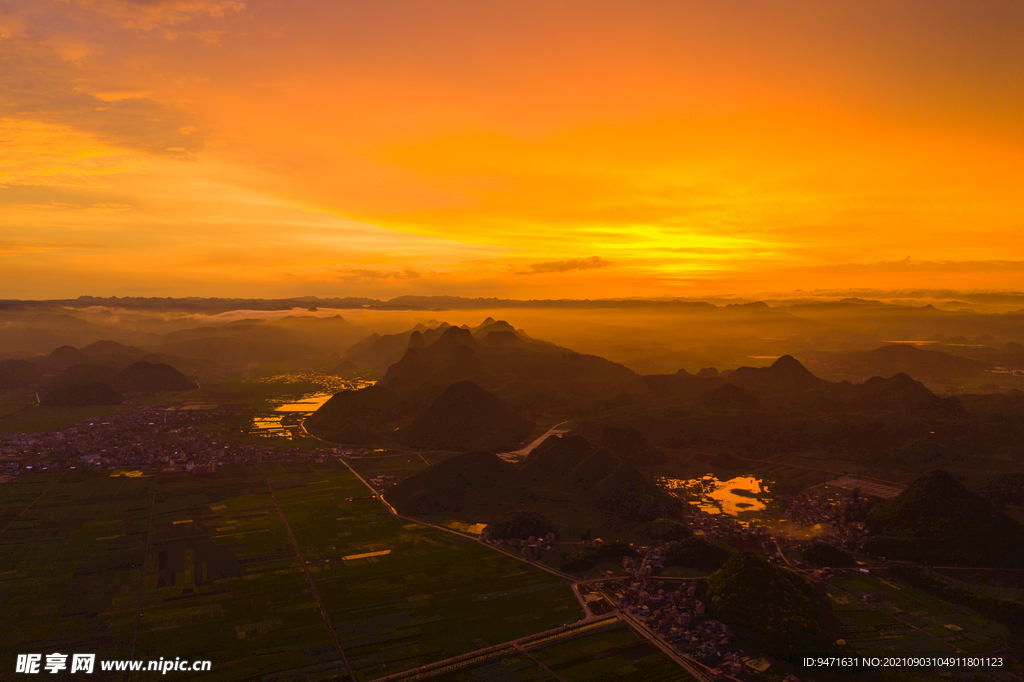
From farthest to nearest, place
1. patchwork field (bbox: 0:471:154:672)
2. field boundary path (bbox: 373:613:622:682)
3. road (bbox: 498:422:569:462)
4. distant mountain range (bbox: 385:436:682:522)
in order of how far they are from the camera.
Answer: road (bbox: 498:422:569:462) → distant mountain range (bbox: 385:436:682:522) → patchwork field (bbox: 0:471:154:672) → field boundary path (bbox: 373:613:622:682)

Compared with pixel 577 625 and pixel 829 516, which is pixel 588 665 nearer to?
pixel 577 625

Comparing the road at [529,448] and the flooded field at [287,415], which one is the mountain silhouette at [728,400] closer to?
the road at [529,448]

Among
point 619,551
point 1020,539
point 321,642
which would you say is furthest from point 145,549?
point 1020,539

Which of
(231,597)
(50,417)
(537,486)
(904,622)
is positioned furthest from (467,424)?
(50,417)

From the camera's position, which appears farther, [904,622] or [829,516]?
[829,516]

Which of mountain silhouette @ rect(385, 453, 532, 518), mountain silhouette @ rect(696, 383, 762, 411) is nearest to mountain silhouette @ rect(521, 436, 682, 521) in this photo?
mountain silhouette @ rect(385, 453, 532, 518)

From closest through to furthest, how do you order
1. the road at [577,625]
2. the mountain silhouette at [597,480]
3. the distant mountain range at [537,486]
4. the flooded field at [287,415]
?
the road at [577,625] → the mountain silhouette at [597,480] → the distant mountain range at [537,486] → the flooded field at [287,415]

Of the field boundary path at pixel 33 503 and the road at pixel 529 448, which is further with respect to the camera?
the road at pixel 529 448

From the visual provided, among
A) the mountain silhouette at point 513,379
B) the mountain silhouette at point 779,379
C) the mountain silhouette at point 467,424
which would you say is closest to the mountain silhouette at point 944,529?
the mountain silhouette at point 467,424

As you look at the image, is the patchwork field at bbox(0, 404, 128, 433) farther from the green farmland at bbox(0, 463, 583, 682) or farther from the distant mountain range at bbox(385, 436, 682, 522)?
the distant mountain range at bbox(385, 436, 682, 522)
